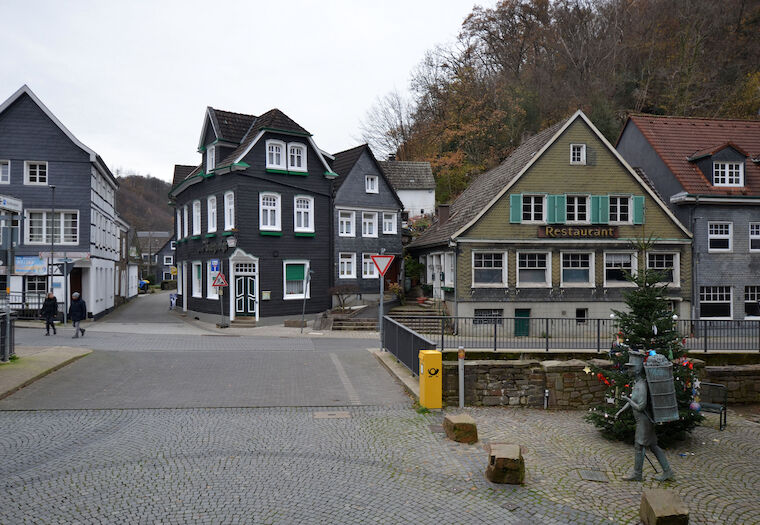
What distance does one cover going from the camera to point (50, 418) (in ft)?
32.8

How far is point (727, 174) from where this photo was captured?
89.9ft

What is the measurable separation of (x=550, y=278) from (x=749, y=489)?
19345 mm

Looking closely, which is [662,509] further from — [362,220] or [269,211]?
[362,220]

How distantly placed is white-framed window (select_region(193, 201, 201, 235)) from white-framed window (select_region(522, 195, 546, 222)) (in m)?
17.9

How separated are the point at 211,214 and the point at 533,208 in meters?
16.6

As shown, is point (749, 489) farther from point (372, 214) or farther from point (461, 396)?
point (372, 214)

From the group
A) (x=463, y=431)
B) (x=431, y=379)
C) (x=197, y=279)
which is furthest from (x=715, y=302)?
(x=197, y=279)

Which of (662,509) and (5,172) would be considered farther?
(5,172)

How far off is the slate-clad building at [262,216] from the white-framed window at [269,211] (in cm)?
5

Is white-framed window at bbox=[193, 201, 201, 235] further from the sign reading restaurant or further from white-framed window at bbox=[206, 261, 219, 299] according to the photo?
the sign reading restaurant

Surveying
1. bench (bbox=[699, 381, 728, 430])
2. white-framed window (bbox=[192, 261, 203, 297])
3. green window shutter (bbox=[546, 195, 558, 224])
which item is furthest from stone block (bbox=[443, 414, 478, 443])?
white-framed window (bbox=[192, 261, 203, 297])

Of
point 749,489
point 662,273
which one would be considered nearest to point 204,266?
point 662,273

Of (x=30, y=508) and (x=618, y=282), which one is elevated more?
(x=618, y=282)

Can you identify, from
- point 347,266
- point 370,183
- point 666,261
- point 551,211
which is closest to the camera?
point 551,211
